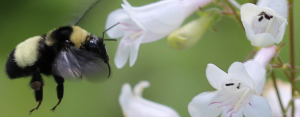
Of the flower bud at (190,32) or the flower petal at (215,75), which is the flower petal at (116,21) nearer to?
the flower bud at (190,32)

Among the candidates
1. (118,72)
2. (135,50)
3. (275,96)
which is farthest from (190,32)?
(118,72)

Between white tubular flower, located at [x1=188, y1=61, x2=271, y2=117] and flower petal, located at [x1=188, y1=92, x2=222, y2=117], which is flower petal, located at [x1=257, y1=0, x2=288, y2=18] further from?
flower petal, located at [x1=188, y1=92, x2=222, y2=117]

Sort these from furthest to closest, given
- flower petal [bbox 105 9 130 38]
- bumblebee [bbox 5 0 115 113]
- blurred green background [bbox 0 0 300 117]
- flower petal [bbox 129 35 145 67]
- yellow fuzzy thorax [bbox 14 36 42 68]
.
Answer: blurred green background [bbox 0 0 300 117]
flower petal [bbox 105 9 130 38]
flower petal [bbox 129 35 145 67]
yellow fuzzy thorax [bbox 14 36 42 68]
bumblebee [bbox 5 0 115 113]

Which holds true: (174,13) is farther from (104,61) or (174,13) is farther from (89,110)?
(89,110)

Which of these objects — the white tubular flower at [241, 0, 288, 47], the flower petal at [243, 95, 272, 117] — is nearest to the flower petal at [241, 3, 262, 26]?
the white tubular flower at [241, 0, 288, 47]

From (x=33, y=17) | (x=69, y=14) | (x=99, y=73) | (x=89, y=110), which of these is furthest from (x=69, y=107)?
(x=99, y=73)

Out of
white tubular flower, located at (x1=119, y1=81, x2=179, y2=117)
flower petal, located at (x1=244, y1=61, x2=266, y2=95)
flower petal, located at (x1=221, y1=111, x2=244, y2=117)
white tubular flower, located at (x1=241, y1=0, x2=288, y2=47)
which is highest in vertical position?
white tubular flower, located at (x1=241, y1=0, x2=288, y2=47)
